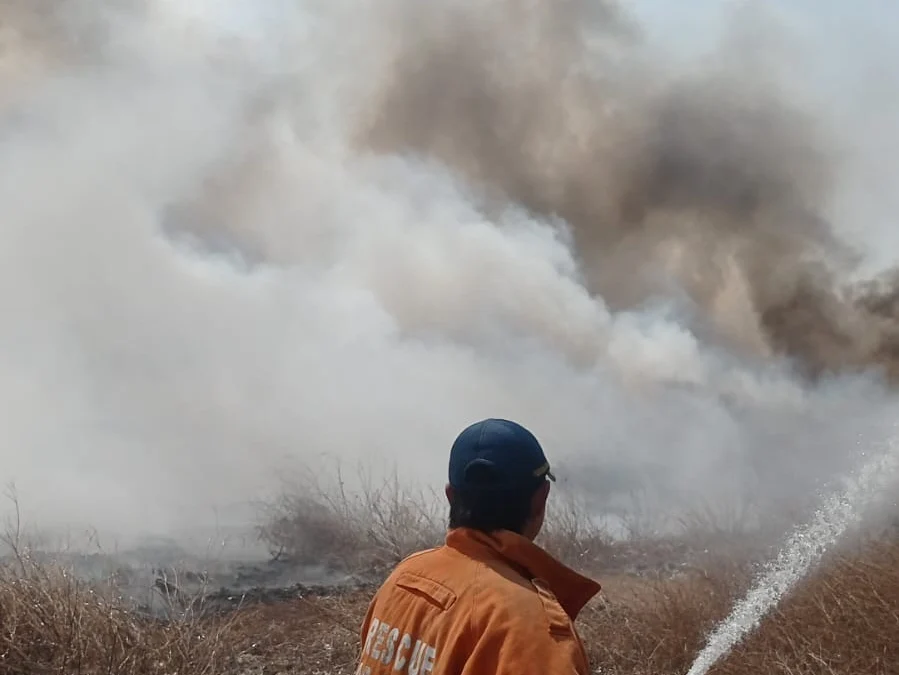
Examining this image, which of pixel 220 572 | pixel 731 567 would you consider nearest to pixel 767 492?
pixel 731 567

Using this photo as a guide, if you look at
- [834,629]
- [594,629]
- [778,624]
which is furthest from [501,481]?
[594,629]

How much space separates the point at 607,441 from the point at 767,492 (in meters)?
7.79

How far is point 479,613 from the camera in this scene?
6.68 feet

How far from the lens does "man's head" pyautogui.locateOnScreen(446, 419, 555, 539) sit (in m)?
2.32

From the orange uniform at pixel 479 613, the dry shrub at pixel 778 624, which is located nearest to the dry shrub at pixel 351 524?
the dry shrub at pixel 778 624

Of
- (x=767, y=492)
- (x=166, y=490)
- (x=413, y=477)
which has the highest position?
(x=767, y=492)

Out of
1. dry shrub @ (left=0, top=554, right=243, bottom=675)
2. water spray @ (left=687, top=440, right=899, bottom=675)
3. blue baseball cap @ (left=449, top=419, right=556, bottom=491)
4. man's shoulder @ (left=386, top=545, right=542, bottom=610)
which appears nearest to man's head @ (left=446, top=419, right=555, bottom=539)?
blue baseball cap @ (left=449, top=419, right=556, bottom=491)

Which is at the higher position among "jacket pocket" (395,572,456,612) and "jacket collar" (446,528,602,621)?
"jacket collar" (446,528,602,621)

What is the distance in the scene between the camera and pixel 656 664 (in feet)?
25.3

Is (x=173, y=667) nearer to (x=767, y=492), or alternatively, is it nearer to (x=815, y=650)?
(x=815, y=650)

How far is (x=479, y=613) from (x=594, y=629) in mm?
7123

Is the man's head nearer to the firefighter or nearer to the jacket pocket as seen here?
the firefighter

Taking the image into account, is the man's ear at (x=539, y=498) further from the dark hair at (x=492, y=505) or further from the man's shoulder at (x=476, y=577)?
the man's shoulder at (x=476, y=577)

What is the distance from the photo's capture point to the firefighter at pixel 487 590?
196 cm
